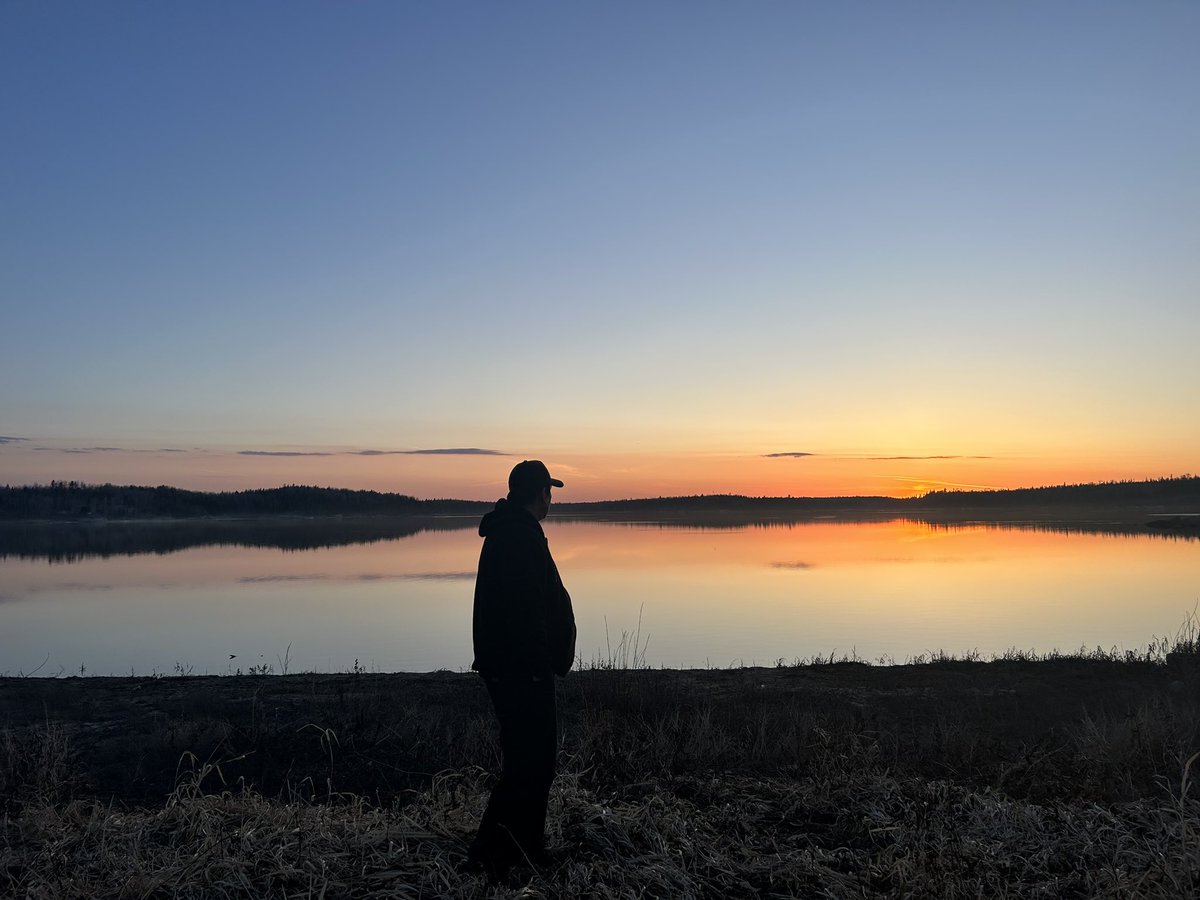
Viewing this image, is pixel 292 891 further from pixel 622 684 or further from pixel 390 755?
pixel 622 684

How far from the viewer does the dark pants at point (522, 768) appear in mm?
3992

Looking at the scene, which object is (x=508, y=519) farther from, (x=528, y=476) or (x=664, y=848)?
(x=664, y=848)

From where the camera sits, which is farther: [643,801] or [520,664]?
[643,801]

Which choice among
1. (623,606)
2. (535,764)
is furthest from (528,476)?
(623,606)

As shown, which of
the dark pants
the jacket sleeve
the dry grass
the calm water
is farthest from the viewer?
the calm water

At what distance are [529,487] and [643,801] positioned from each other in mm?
1930

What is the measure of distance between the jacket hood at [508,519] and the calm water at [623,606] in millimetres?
12054

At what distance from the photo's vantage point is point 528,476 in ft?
14.4

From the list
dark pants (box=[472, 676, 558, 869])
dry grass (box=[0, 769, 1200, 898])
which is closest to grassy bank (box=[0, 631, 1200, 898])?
dry grass (box=[0, 769, 1200, 898])

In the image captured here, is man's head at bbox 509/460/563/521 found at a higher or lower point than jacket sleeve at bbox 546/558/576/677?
higher

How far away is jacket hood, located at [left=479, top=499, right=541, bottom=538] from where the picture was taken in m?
4.20

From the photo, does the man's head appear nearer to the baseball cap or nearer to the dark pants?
the baseball cap

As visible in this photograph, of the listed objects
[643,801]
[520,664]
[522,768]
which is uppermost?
[520,664]

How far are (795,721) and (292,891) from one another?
258 inches
